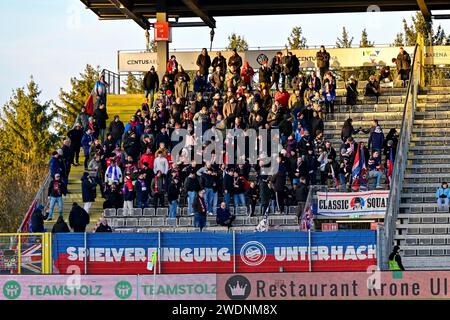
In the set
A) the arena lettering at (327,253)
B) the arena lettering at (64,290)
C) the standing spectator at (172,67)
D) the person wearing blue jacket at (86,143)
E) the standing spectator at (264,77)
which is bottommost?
the arena lettering at (64,290)

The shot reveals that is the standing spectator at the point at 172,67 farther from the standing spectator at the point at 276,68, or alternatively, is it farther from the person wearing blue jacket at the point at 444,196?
the person wearing blue jacket at the point at 444,196

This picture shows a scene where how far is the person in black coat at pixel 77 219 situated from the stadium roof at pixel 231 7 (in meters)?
10.5

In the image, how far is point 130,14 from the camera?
139ft

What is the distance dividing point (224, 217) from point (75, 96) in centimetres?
5235

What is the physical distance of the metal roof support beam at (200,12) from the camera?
136ft

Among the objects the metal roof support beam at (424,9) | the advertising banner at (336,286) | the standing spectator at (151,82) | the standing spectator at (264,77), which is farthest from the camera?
the metal roof support beam at (424,9)

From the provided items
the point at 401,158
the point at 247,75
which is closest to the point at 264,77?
the point at 247,75

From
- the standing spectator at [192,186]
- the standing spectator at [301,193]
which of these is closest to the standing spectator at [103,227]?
the standing spectator at [192,186]

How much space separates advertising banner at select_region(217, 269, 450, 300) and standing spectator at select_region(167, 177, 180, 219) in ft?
25.7

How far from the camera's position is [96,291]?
1032 inches

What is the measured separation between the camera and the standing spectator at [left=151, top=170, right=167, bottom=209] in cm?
3416

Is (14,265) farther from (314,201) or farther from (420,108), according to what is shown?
(420,108)

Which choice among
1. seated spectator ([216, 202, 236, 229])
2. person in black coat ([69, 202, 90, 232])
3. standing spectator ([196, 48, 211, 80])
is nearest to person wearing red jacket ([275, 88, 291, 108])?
standing spectator ([196, 48, 211, 80])
